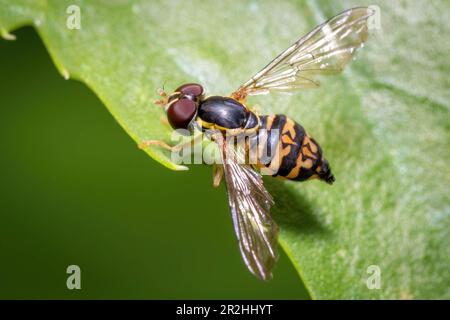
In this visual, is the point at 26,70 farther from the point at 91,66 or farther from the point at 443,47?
the point at 443,47

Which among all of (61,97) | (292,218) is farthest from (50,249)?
(292,218)

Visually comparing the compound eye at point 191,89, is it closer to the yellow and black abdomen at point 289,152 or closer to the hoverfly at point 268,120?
the hoverfly at point 268,120

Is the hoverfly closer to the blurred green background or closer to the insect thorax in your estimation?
the insect thorax

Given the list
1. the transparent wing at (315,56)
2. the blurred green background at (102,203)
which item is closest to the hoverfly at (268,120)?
the transparent wing at (315,56)

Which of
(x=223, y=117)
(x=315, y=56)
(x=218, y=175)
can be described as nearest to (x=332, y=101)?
(x=315, y=56)

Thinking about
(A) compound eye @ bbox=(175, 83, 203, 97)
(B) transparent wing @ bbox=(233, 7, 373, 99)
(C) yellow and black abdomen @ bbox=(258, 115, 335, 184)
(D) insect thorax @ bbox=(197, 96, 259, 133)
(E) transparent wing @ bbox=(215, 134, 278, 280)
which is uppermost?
(B) transparent wing @ bbox=(233, 7, 373, 99)

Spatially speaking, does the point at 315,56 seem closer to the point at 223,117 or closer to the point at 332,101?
the point at 332,101

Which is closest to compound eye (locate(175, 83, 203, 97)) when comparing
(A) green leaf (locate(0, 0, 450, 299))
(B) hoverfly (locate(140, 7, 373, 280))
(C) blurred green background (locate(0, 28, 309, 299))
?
(B) hoverfly (locate(140, 7, 373, 280))
